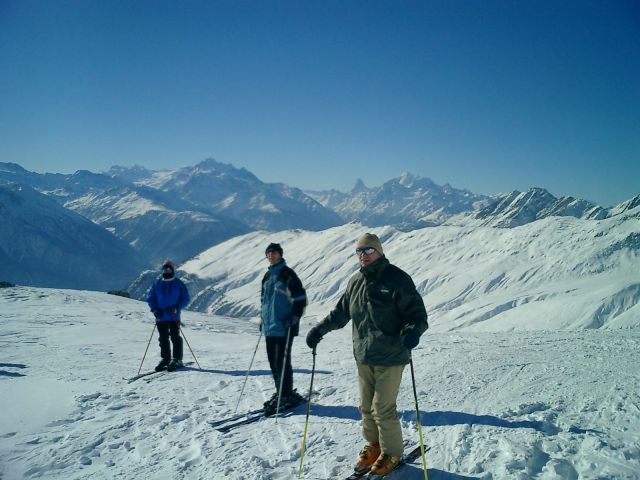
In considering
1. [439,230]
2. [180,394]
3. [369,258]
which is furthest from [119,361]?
[439,230]

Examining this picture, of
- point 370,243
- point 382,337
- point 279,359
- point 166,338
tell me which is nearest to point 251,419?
point 279,359

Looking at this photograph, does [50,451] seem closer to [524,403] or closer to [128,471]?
[128,471]

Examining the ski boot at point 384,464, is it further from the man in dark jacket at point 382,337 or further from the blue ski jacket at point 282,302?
the blue ski jacket at point 282,302

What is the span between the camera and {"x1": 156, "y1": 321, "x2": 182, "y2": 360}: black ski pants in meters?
11.5

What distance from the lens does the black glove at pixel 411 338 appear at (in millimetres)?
4711

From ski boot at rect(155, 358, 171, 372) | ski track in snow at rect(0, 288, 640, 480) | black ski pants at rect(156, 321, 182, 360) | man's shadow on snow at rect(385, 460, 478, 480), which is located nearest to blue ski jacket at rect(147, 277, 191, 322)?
black ski pants at rect(156, 321, 182, 360)

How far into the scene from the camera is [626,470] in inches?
199

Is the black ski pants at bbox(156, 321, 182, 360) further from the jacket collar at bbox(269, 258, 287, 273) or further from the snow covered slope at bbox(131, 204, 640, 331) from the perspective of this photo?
the snow covered slope at bbox(131, 204, 640, 331)

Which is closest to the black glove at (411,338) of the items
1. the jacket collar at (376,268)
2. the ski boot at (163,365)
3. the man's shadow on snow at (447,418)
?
the jacket collar at (376,268)

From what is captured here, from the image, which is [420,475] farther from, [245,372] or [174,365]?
[174,365]

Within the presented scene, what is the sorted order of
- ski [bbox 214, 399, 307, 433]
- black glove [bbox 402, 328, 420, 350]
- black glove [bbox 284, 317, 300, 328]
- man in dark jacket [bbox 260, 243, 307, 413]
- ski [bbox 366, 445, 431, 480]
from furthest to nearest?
man in dark jacket [bbox 260, 243, 307, 413]
black glove [bbox 284, 317, 300, 328]
ski [bbox 214, 399, 307, 433]
ski [bbox 366, 445, 431, 480]
black glove [bbox 402, 328, 420, 350]

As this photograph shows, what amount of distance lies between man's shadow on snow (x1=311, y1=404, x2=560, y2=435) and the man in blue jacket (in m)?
5.38

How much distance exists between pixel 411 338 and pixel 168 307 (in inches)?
335

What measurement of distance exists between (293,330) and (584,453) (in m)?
4.79
